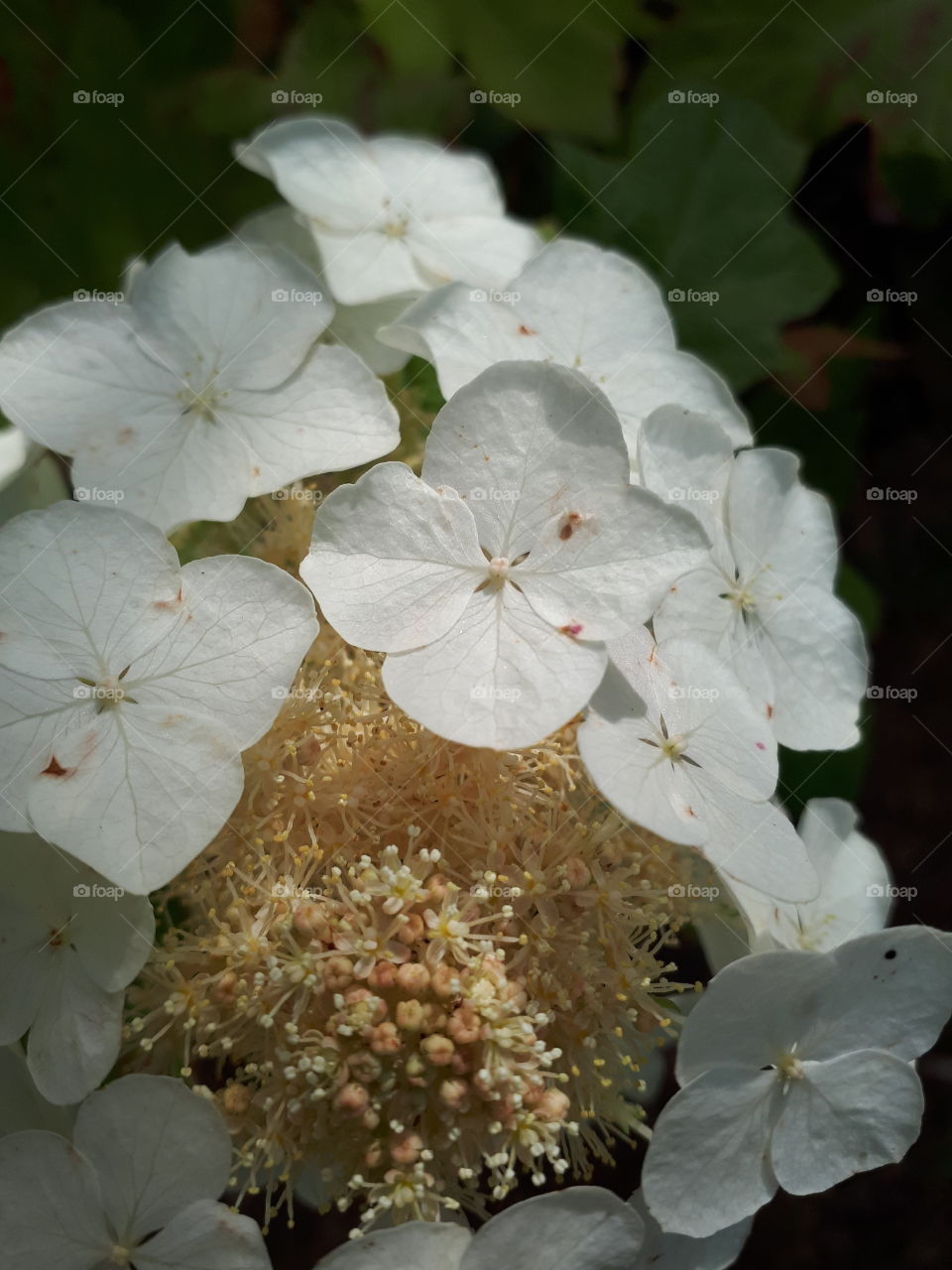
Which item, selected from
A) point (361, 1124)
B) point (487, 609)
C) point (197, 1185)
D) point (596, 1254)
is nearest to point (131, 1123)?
point (197, 1185)

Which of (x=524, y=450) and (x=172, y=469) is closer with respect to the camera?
(x=524, y=450)

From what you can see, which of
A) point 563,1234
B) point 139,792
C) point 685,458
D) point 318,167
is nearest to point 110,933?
point 139,792

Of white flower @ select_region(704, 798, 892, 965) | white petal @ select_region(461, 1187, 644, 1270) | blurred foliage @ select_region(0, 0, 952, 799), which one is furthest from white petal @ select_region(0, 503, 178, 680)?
blurred foliage @ select_region(0, 0, 952, 799)

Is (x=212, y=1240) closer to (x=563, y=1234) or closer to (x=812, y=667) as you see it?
(x=563, y=1234)

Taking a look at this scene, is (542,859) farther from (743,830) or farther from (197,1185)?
(197,1185)

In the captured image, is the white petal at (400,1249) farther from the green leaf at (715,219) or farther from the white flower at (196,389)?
the green leaf at (715,219)

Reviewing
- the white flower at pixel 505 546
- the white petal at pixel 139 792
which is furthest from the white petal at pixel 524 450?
the white petal at pixel 139 792

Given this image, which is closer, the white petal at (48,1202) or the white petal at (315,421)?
the white petal at (48,1202)
